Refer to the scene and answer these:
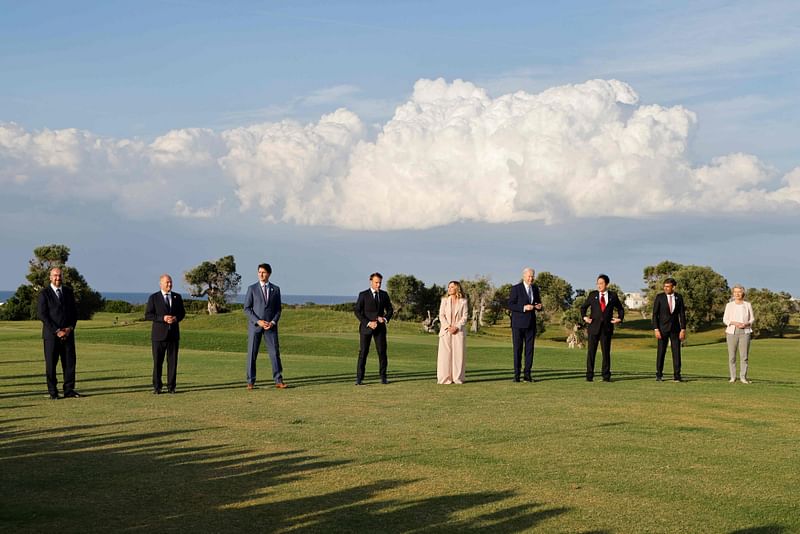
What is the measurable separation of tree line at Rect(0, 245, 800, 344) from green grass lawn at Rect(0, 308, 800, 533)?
7135cm

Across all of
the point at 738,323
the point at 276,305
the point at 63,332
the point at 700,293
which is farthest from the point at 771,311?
the point at 63,332

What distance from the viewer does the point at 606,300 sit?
22.1m

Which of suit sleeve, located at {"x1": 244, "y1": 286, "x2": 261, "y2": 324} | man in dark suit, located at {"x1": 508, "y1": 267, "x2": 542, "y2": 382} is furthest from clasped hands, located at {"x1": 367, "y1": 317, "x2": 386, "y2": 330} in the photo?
man in dark suit, located at {"x1": 508, "y1": 267, "x2": 542, "y2": 382}

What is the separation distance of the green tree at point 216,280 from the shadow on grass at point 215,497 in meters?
88.1

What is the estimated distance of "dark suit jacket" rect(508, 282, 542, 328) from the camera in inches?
838

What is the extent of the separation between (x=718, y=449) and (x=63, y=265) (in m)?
91.9

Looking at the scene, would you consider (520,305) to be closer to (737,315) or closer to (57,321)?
(737,315)

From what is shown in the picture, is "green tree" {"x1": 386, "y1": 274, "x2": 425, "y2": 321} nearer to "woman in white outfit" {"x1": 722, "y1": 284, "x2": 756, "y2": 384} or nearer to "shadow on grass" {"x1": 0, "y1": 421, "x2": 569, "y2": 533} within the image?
"woman in white outfit" {"x1": 722, "y1": 284, "x2": 756, "y2": 384}

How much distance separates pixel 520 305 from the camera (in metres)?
21.3

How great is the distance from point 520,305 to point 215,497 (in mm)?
13528

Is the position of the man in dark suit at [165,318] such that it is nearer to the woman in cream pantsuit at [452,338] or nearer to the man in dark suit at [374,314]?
the man in dark suit at [374,314]

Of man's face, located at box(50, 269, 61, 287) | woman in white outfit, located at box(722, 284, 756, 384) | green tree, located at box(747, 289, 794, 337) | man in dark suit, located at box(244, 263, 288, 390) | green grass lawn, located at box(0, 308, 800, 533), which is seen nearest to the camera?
green grass lawn, located at box(0, 308, 800, 533)

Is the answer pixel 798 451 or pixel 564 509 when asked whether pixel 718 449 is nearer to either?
pixel 798 451

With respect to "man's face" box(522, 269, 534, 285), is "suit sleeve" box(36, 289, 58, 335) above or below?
below
